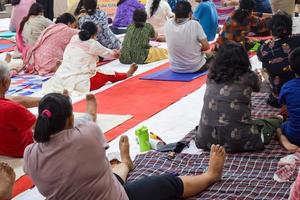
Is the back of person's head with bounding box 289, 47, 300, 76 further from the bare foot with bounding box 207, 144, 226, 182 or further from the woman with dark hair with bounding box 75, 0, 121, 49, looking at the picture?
the woman with dark hair with bounding box 75, 0, 121, 49

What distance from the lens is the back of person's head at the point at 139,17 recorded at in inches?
259

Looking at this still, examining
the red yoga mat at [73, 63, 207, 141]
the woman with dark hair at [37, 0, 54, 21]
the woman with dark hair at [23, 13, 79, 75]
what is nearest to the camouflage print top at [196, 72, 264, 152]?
the red yoga mat at [73, 63, 207, 141]

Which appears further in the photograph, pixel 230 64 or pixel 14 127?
pixel 14 127

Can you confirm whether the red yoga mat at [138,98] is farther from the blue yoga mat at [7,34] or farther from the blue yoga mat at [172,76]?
the blue yoga mat at [7,34]

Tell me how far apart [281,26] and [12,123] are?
199cm

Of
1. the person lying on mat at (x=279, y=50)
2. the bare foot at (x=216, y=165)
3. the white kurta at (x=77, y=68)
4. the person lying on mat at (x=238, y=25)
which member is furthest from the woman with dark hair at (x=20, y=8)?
the bare foot at (x=216, y=165)

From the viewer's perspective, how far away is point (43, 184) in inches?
90.8

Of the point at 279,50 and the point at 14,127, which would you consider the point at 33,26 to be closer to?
the point at 14,127

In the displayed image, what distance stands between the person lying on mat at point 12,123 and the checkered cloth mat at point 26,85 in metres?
2.07

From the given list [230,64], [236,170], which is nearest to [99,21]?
[230,64]

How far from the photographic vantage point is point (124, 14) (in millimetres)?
9102

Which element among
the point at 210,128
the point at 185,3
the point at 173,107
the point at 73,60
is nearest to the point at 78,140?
the point at 210,128

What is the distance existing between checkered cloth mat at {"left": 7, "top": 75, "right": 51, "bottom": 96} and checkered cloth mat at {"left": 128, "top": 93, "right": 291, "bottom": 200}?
8.41 ft

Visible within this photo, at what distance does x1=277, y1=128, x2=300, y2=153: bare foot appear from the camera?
3.32 metres
